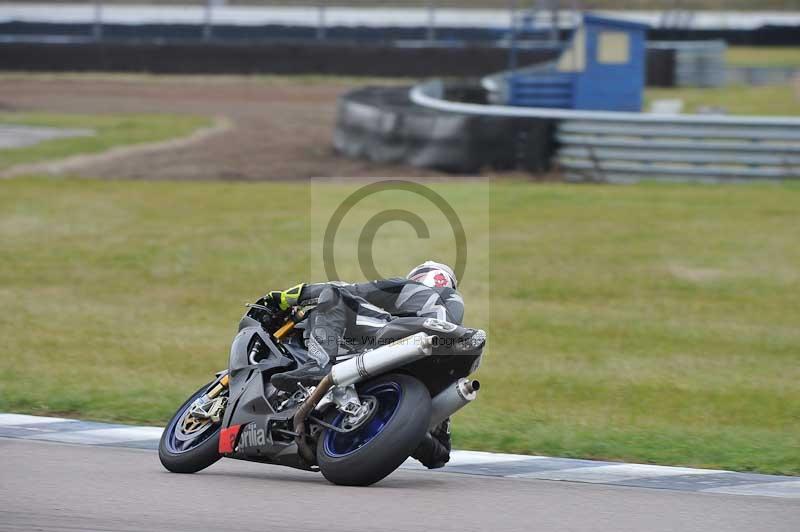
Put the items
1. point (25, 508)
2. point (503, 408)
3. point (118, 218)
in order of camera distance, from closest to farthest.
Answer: point (25, 508) → point (503, 408) → point (118, 218)

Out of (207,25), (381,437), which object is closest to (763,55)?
(207,25)

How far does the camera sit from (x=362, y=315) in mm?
5641

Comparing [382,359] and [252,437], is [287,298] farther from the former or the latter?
[382,359]

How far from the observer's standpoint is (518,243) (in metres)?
12.8

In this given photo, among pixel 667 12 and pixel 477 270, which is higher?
pixel 667 12

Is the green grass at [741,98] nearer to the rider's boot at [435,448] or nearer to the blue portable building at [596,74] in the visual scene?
the blue portable building at [596,74]

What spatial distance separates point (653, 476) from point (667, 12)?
129 ft

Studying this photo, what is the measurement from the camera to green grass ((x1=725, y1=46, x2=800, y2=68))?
39.5m

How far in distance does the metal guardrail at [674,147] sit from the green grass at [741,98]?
11.5 m

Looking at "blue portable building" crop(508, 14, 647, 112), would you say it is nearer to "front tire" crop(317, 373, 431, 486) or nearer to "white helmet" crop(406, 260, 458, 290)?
"white helmet" crop(406, 260, 458, 290)

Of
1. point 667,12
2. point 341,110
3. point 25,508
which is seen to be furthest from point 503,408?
point 667,12

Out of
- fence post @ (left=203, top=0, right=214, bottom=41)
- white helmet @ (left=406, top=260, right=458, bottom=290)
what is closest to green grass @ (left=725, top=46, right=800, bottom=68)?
fence post @ (left=203, top=0, right=214, bottom=41)

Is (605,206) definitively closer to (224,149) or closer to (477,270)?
(477,270)

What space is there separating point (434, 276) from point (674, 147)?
1076 centimetres
